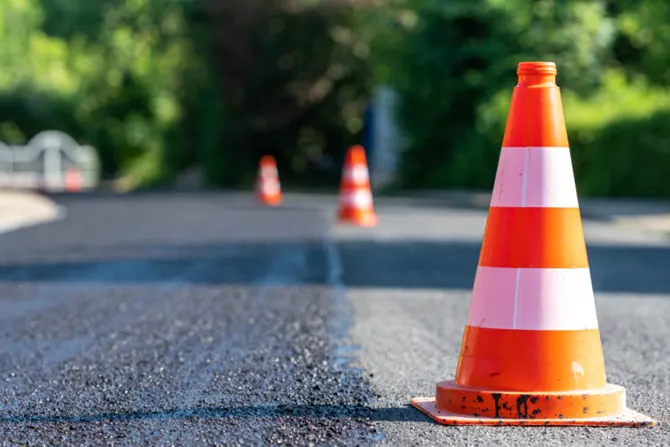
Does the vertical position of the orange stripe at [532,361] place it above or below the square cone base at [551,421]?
above

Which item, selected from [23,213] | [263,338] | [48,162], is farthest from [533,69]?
[48,162]

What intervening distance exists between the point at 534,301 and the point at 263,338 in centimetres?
265

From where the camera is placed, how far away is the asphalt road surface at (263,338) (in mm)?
5086

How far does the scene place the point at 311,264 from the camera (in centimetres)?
1306

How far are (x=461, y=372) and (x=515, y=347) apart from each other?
0.24 metres

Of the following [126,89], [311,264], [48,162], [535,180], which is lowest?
[48,162]

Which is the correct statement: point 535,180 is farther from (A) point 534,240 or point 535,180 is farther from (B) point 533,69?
(B) point 533,69

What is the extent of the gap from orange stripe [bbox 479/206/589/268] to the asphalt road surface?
26.8 inches

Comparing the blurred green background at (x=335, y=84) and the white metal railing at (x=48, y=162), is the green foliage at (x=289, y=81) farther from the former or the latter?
the white metal railing at (x=48, y=162)

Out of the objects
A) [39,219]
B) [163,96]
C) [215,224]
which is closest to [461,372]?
[215,224]

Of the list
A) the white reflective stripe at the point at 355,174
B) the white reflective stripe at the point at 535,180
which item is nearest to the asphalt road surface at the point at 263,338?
the white reflective stripe at the point at 535,180

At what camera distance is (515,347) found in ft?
17.3

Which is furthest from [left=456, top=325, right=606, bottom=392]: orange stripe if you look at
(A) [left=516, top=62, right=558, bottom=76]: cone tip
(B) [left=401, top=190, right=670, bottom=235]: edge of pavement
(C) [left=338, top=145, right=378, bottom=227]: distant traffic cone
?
(B) [left=401, top=190, right=670, bottom=235]: edge of pavement

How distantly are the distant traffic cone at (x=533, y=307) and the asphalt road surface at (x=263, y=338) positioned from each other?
135mm
